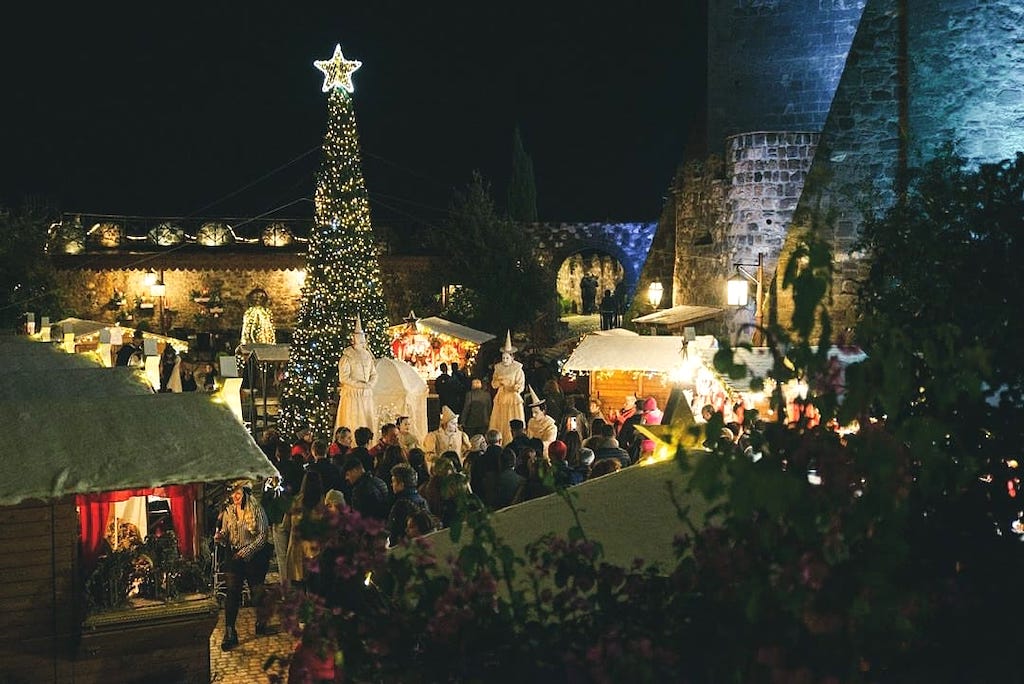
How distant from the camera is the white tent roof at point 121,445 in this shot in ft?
19.7

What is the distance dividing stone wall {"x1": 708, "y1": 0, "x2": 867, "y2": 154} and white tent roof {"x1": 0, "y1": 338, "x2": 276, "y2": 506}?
15926 mm

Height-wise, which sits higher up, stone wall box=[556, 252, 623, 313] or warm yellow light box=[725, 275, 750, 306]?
stone wall box=[556, 252, 623, 313]

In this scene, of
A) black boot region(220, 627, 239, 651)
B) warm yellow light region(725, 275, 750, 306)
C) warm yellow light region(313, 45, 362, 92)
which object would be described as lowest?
black boot region(220, 627, 239, 651)

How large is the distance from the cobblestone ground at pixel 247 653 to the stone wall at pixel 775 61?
1553 cm

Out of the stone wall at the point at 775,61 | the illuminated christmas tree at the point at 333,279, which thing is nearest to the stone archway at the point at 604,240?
the stone wall at the point at 775,61

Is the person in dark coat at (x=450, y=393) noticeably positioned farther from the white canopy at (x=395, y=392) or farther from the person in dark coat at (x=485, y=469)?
the person in dark coat at (x=485, y=469)

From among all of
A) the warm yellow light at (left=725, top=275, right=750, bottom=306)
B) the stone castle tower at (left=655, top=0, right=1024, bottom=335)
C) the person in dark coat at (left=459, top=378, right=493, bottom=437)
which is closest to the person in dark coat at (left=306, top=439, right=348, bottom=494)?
the person in dark coat at (left=459, top=378, right=493, bottom=437)

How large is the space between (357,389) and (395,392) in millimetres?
702

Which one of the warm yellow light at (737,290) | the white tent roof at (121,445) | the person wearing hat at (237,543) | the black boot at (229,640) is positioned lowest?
the black boot at (229,640)

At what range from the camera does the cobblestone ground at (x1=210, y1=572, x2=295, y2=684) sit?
7441 millimetres

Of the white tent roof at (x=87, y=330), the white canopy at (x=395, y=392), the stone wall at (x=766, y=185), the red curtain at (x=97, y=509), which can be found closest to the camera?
the red curtain at (x=97, y=509)

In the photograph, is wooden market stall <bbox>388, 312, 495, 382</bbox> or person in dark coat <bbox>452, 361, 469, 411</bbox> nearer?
person in dark coat <bbox>452, 361, 469, 411</bbox>

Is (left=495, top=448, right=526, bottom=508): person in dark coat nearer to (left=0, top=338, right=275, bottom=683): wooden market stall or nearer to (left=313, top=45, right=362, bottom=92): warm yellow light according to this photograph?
(left=0, top=338, right=275, bottom=683): wooden market stall

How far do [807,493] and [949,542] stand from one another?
74.5 inches
